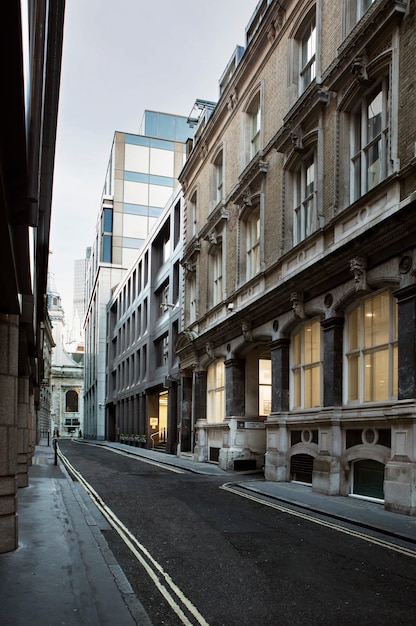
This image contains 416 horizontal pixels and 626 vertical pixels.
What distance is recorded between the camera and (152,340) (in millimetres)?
45594

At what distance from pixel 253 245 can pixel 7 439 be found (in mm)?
16588

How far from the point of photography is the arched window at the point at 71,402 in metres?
110

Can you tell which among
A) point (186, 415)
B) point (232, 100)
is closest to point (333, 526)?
point (232, 100)

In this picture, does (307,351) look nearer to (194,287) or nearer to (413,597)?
(413,597)

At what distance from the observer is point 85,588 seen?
660 cm

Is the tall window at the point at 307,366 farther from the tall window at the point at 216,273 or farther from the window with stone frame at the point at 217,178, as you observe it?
the window with stone frame at the point at 217,178

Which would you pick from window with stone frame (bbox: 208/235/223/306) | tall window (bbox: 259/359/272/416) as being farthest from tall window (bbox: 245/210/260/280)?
tall window (bbox: 259/359/272/416)

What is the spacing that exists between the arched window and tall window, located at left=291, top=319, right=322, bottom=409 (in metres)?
95.2

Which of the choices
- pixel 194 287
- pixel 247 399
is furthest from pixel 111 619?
pixel 194 287

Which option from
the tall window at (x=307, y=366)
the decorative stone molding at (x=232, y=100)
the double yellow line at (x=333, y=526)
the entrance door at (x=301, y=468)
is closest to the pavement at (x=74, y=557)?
the double yellow line at (x=333, y=526)

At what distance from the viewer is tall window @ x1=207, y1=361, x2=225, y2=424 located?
26578mm

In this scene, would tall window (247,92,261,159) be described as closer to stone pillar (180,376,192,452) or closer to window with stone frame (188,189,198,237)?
window with stone frame (188,189,198,237)

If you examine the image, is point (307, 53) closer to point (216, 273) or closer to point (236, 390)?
point (216, 273)

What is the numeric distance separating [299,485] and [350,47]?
12039 mm
